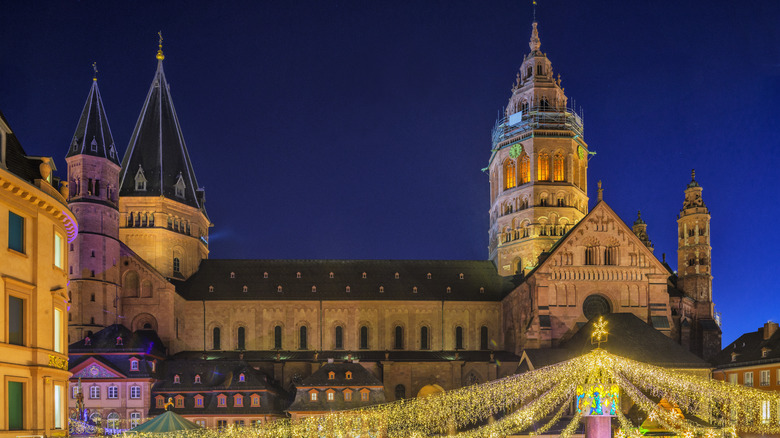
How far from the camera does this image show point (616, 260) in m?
69.1

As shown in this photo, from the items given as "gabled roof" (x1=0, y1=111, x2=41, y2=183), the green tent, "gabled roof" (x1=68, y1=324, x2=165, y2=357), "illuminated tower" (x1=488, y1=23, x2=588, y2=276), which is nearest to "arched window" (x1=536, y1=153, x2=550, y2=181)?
"illuminated tower" (x1=488, y1=23, x2=588, y2=276)

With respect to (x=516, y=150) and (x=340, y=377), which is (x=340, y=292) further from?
(x=516, y=150)

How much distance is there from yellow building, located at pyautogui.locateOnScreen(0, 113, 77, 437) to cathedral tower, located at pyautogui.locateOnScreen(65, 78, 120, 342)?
46.1 meters

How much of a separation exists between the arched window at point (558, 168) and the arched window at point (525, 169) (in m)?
2.75

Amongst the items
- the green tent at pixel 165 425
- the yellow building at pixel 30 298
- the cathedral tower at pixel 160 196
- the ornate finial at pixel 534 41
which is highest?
the ornate finial at pixel 534 41

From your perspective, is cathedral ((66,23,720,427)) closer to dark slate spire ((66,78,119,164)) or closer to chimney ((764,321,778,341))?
dark slate spire ((66,78,119,164))

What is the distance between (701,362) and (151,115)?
60.4 metres

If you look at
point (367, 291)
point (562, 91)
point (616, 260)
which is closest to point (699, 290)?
point (616, 260)

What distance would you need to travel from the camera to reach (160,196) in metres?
79.1

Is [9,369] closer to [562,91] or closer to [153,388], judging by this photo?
[153,388]

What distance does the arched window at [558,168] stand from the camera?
83.4 m

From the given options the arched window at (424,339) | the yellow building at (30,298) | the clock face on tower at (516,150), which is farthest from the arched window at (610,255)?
the yellow building at (30,298)

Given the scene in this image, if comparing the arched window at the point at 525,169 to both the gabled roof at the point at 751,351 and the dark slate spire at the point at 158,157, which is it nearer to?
the gabled roof at the point at 751,351

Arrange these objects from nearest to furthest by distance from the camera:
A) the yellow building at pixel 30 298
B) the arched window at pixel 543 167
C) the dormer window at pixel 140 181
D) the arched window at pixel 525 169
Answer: the yellow building at pixel 30 298 → the dormer window at pixel 140 181 → the arched window at pixel 543 167 → the arched window at pixel 525 169
